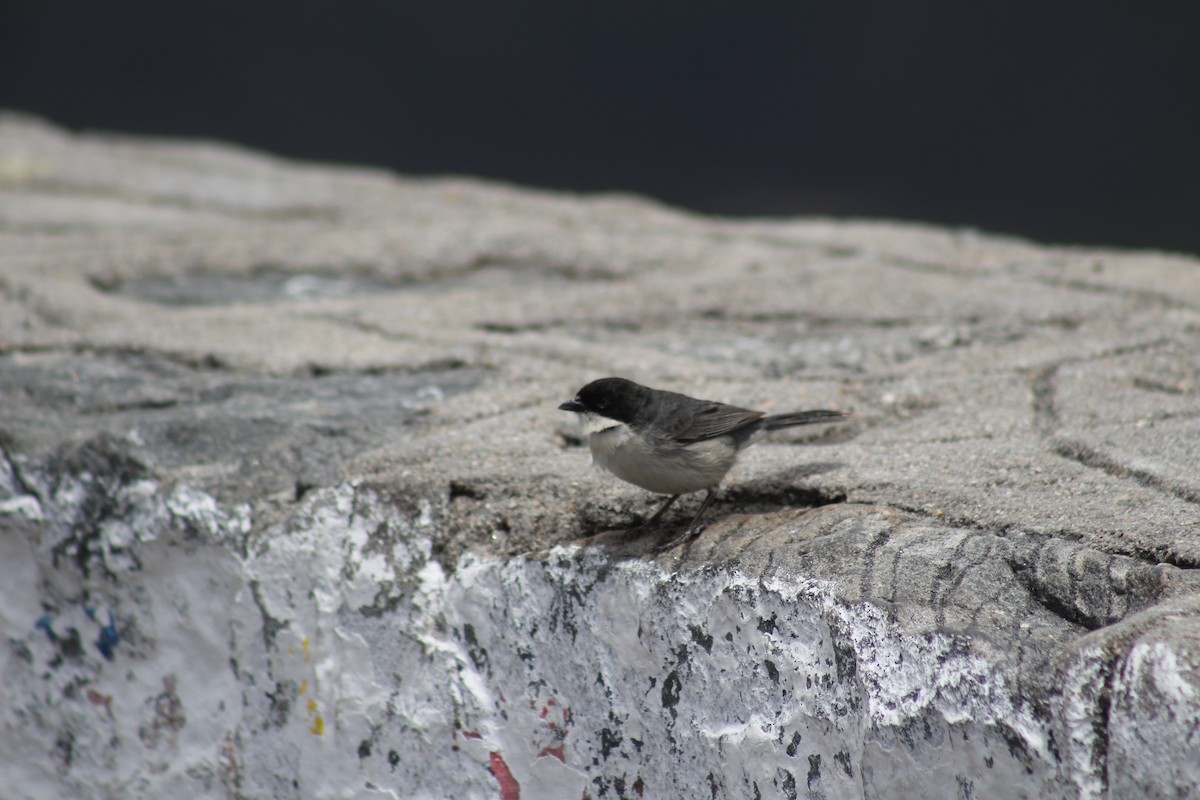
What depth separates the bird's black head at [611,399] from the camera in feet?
8.59

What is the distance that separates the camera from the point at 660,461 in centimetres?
246

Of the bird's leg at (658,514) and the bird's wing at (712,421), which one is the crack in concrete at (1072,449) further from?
the bird's leg at (658,514)

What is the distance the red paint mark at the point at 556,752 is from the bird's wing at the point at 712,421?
2.41 ft

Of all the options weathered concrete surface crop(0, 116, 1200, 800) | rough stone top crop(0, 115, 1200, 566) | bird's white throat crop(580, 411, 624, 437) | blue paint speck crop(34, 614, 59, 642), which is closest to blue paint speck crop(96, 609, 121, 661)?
weathered concrete surface crop(0, 116, 1200, 800)

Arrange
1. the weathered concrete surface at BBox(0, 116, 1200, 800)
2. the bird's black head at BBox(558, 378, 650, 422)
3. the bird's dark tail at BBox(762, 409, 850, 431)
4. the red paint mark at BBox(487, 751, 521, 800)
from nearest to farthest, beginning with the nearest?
the weathered concrete surface at BBox(0, 116, 1200, 800) → the red paint mark at BBox(487, 751, 521, 800) → the bird's black head at BBox(558, 378, 650, 422) → the bird's dark tail at BBox(762, 409, 850, 431)

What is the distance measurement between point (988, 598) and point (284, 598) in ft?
→ 5.24

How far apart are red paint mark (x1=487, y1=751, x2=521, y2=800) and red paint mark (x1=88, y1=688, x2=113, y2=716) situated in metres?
1.10

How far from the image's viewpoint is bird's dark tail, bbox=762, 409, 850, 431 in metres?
2.76

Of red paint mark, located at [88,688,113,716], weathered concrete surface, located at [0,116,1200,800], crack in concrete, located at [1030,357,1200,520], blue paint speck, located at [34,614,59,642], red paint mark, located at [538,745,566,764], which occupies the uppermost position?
crack in concrete, located at [1030,357,1200,520]

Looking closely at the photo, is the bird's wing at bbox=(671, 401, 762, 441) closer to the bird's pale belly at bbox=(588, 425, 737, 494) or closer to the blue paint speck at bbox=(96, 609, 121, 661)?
the bird's pale belly at bbox=(588, 425, 737, 494)

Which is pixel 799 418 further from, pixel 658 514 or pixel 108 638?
pixel 108 638

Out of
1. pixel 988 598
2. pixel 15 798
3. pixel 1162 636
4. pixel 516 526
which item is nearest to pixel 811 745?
pixel 988 598

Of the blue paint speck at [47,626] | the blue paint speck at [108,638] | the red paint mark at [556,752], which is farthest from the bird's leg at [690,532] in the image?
the blue paint speck at [47,626]

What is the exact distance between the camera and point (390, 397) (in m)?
3.21
